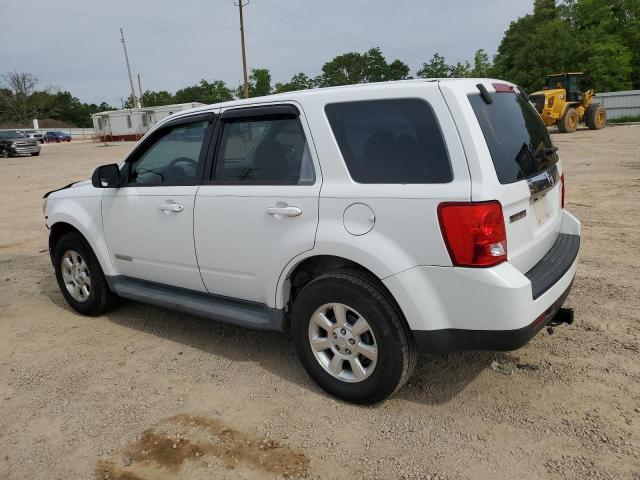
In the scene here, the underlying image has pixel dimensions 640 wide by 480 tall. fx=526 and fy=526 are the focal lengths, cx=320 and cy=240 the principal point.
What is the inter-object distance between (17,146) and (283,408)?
35562mm

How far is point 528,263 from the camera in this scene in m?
2.97

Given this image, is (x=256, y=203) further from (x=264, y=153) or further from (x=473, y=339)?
(x=473, y=339)

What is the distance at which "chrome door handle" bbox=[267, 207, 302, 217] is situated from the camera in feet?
10.3

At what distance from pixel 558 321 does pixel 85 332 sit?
3738mm

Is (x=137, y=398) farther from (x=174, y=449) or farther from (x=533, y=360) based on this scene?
(x=533, y=360)

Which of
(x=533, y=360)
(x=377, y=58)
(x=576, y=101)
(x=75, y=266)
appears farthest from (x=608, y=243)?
(x=377, y=58)

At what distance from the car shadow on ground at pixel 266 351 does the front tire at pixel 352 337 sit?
0.88ft

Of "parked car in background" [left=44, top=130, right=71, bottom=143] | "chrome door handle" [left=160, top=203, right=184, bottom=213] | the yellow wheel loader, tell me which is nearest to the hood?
the yellow wheel loader

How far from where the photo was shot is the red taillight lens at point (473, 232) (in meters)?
2.57

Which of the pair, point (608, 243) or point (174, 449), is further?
point (608, 243)

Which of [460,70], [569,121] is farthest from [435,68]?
[569,121]

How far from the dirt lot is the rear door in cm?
85

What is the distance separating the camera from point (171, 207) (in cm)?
384

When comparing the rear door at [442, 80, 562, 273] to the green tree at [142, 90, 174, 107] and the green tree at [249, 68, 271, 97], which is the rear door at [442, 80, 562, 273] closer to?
the green tree at [249, 68, 271, 97]
